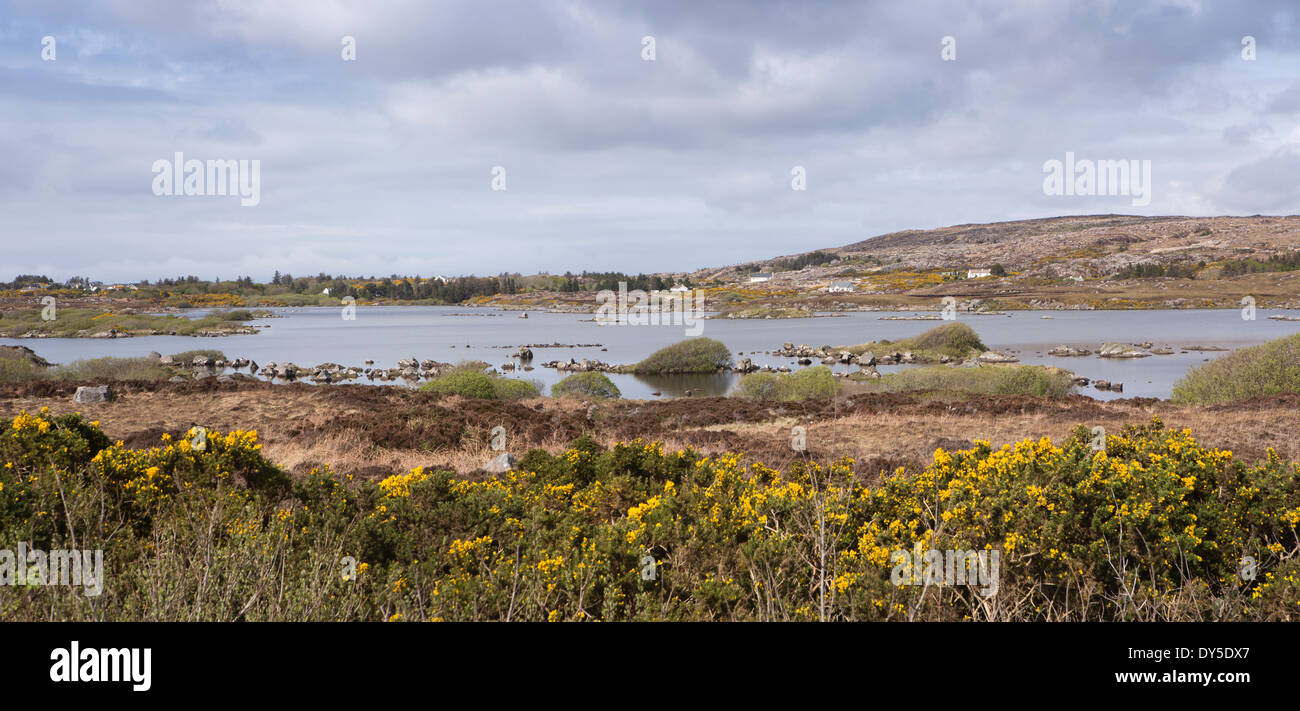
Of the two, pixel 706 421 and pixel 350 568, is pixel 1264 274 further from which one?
pixel 350 568

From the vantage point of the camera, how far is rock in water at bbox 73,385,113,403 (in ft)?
66.1

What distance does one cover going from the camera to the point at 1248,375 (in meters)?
24.0

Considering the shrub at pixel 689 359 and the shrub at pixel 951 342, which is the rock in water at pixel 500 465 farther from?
the shrub at pixel 951 342

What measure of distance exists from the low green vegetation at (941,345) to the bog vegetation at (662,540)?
48.6m

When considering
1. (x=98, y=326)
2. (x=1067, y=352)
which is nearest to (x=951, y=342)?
(x=1067, y=352)

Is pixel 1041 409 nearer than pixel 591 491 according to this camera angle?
No

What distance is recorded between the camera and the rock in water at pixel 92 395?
20.2 m

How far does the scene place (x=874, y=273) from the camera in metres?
178

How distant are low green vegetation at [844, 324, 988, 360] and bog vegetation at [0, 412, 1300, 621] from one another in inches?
1912

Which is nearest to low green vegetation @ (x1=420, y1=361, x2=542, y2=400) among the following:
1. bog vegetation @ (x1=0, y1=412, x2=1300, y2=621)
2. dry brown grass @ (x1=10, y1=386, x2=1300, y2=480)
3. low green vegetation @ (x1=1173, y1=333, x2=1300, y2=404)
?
dry brown grass @ (x1=10, y1=386, x2=1300, y2=480)

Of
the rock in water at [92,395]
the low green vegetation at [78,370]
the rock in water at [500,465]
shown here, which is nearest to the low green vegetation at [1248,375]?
the rock in water at [500,465]

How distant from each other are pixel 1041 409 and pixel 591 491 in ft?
58.3
